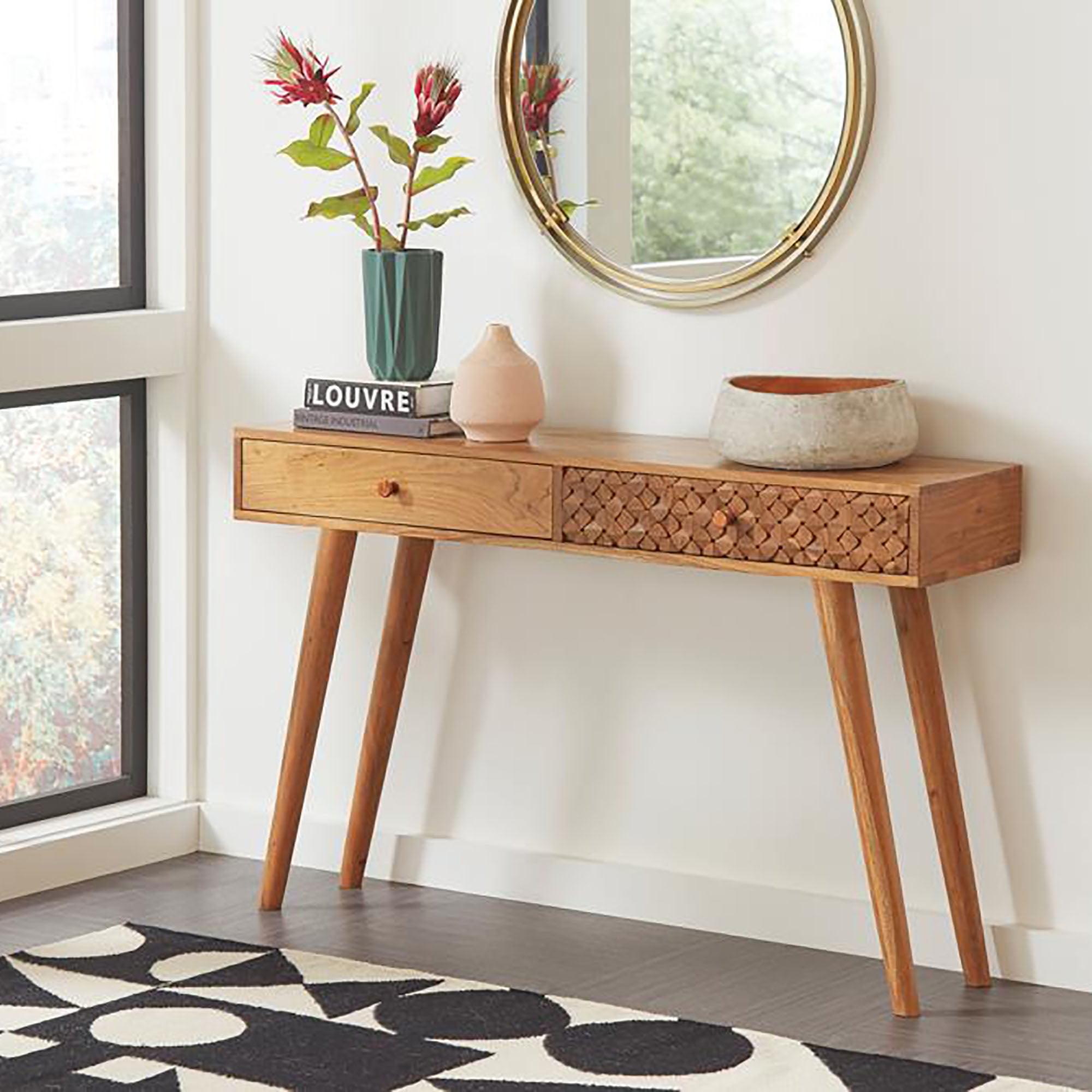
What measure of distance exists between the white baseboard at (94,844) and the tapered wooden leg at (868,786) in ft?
5.02

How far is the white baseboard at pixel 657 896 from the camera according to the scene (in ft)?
12.5

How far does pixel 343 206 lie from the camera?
4098mm

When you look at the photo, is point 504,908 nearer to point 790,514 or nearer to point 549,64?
point 790,514

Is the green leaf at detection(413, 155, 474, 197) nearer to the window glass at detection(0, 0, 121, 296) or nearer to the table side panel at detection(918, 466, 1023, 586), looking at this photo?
the window glass at detection(0, 0, 121, 296)

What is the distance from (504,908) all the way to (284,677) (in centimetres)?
66

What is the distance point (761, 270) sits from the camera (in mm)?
3912

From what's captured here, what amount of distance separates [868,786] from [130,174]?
1917 mm

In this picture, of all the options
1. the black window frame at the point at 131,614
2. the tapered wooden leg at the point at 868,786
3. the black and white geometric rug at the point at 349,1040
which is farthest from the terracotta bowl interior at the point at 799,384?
the black window frame at the point at 131,614

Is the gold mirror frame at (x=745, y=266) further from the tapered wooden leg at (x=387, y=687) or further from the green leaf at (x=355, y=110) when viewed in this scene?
the tapered wooden leg at (x=387, y=687)

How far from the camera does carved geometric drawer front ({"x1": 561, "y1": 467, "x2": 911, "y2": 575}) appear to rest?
3.49 m

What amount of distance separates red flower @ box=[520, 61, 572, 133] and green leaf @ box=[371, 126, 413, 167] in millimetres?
216

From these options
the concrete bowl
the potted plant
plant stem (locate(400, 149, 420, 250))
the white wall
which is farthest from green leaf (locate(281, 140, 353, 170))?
the concrete bowl

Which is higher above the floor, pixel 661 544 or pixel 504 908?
pixel 661 544

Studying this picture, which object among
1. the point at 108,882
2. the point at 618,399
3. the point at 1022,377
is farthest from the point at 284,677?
the point at 1022,377
